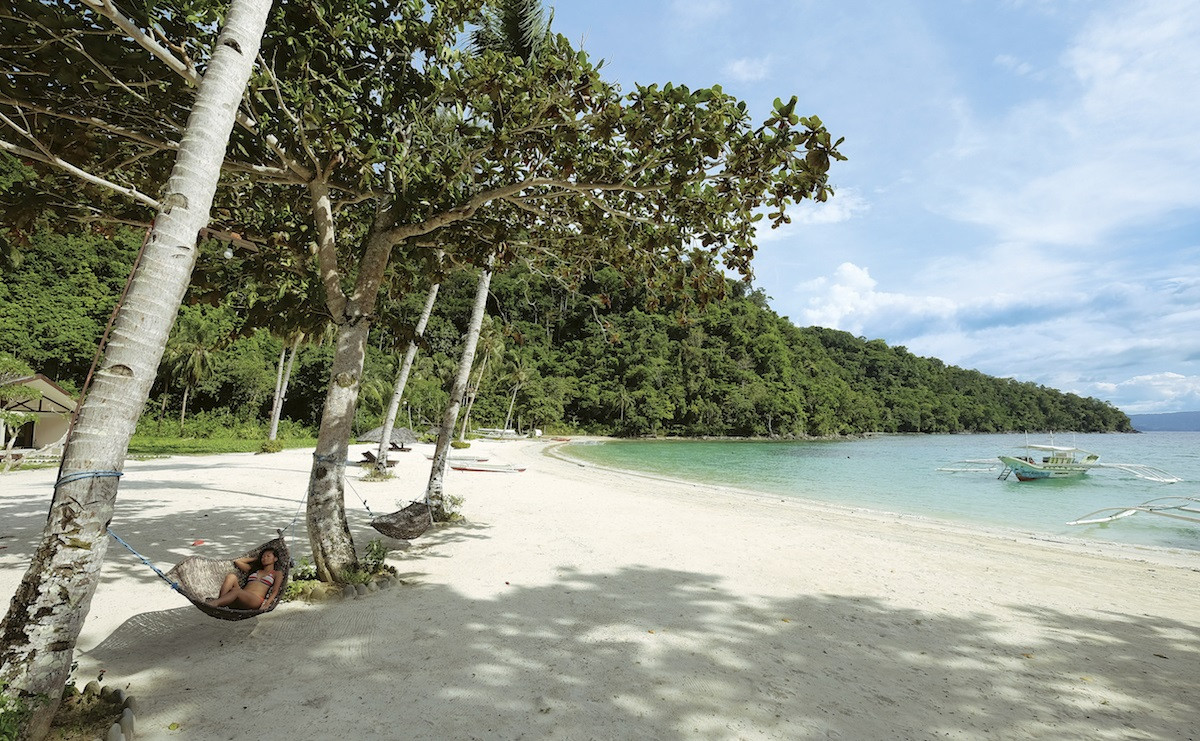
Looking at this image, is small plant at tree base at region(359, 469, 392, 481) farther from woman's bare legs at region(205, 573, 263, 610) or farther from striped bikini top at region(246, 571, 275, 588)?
woman's bare legs at region(205, 573, 263, 610)

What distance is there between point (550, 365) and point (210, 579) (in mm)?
70307

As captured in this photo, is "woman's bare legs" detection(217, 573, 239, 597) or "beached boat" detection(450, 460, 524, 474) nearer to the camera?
"woman's bare legs" detection(217, 573, 239, 597)

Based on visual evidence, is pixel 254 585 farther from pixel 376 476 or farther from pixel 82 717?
pixel 376 476

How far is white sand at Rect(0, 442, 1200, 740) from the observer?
3.15 m

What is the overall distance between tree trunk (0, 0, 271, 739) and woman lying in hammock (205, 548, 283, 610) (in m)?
1.18

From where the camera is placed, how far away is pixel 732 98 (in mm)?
4543

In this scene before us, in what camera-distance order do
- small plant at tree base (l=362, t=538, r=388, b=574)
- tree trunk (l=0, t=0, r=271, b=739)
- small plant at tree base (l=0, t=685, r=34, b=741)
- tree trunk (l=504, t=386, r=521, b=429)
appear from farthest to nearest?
tree trunk (l=504, t=386, r=521, b=429), small plant at tree base (l=362, t=538, r=388, b=574), tree trunk (l=0, t=0, r=271, b=739), small plant at tree base (l=0, t=685, r=34, b=741)

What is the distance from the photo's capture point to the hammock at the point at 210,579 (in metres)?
3.62

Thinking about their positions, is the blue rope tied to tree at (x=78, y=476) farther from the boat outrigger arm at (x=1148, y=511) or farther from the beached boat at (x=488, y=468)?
the boat outrigger arm at (x=1148, y=511)

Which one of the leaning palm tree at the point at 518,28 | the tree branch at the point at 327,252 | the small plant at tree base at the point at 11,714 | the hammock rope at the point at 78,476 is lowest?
the small plant at tree base at the point at 11,714

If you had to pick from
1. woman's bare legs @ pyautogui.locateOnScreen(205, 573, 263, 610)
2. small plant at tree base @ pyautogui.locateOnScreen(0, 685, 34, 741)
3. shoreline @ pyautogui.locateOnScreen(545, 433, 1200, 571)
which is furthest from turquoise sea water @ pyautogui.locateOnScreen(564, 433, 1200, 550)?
small plant at tree base @ pyautogui.locateOnScreen(0, 685, 34, 741)

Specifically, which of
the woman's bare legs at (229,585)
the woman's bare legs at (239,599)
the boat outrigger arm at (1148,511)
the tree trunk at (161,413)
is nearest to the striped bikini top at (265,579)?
the woman's bare legs at (229,585)

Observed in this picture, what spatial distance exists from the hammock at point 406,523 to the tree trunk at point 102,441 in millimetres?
4127

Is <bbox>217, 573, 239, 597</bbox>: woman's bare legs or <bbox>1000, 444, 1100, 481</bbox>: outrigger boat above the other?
<bbox>1000, 444, 1100, 481</bbox>: outrigger boat
